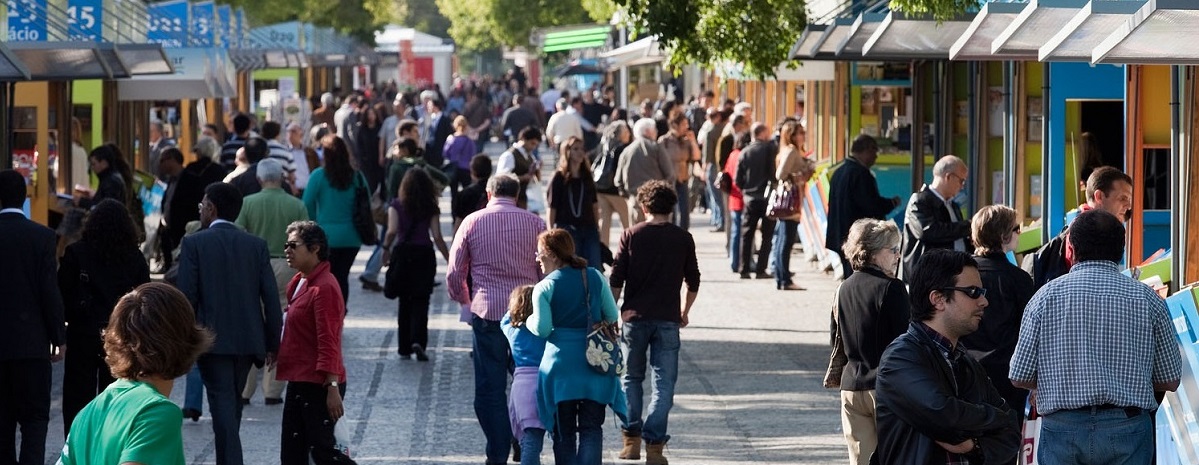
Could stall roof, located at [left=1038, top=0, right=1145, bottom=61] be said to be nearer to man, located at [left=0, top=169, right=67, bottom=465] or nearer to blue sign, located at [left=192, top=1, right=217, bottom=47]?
man, located at [left=0, top=169, right=67, bottom=465]

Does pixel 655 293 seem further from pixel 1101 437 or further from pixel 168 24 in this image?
pixel 168 24

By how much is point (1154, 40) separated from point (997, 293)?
1.30 metres

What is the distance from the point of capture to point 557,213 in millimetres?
14055

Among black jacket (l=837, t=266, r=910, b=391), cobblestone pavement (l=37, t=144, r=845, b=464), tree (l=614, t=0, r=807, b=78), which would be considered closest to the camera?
black jacket (l=837, t=266, r=910, b=391)

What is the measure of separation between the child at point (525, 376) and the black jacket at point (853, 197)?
5.31 m

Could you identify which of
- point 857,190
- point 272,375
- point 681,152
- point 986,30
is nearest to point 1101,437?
point 986,30

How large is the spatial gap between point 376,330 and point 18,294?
6.49 m

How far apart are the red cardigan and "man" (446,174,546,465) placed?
1.07 metres

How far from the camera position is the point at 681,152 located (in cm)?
2052

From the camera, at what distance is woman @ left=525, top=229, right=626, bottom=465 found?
815cm

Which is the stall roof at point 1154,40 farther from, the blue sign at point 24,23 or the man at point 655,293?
the blue sign at point 24,23

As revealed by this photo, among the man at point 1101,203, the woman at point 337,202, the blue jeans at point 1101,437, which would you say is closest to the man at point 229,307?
the man at point 1101,203

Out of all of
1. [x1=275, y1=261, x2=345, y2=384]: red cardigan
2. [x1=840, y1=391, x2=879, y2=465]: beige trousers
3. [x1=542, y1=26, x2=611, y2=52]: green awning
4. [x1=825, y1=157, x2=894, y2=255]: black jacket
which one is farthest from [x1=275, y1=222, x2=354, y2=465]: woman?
[x1=542, y1=26, x2=611, y2=52]: green awning

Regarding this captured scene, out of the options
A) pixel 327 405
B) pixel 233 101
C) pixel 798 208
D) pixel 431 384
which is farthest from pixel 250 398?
pixel 233 101
